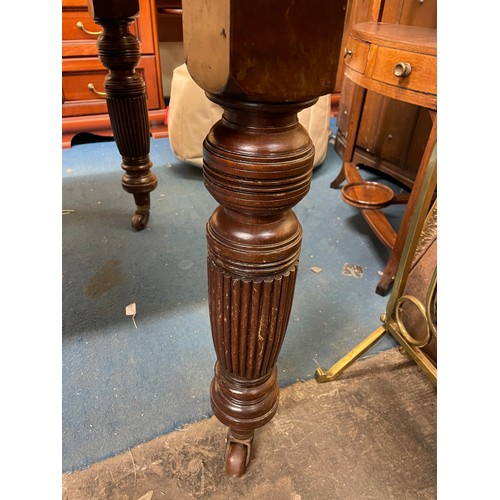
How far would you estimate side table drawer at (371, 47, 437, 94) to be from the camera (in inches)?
31.7

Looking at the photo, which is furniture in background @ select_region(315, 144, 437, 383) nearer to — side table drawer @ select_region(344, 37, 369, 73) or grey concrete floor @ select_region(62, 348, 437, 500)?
grey concrete floor @ select_region(62, 348, 437, 500)

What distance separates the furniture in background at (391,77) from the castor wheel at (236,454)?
0.60 m

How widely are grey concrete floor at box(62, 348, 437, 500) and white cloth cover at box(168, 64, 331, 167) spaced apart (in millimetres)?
1070

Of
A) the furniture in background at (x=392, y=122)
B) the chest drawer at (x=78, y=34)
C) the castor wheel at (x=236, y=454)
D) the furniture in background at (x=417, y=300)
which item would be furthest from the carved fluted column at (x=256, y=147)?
the chest drawer at (x=78, y=34)

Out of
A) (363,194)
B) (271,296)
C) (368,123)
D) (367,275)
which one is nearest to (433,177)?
(271,296)

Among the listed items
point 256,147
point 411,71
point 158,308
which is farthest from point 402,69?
point 158,308

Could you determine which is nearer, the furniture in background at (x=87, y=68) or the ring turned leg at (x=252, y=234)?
the ring turned leg at (x=252, y=234)

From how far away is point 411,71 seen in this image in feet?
2.76

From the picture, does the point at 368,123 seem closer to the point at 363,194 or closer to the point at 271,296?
the point at 363,194

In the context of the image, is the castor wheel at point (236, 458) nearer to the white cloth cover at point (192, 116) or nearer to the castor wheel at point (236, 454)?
the castor wheel at point (236, 454)

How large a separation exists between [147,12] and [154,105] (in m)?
0.40

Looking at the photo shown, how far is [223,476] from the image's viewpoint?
2.19 feet

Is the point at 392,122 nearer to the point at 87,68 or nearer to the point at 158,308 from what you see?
the point at 158,308

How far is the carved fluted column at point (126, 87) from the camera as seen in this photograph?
94cm
